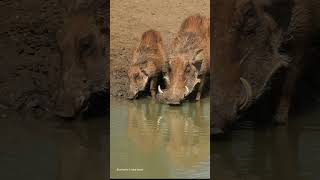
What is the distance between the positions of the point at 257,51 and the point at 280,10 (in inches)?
10.6

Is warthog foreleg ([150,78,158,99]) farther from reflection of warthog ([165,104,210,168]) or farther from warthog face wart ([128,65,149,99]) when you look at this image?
reflection of warthog ([165,104,210,168])

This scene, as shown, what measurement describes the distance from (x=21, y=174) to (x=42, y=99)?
4.20 ft

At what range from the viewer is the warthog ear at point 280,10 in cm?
354

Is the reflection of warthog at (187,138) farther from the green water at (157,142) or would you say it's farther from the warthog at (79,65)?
the warthog at (79,65)

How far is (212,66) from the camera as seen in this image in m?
3.40

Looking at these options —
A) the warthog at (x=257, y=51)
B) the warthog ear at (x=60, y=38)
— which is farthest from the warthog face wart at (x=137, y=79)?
the warthog at (x=257, y=51)

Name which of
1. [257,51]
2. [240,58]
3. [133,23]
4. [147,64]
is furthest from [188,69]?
[240,58]

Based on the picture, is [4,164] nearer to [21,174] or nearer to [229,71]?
[21,174]

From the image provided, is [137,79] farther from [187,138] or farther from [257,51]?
[187,138]

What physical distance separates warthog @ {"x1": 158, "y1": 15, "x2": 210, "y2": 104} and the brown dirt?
0.11m

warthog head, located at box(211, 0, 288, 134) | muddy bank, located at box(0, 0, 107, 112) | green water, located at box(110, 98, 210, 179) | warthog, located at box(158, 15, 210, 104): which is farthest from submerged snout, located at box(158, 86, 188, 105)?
muddy bank, located at box(0, 0, 107, 112)

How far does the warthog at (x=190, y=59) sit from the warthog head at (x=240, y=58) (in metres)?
0.61

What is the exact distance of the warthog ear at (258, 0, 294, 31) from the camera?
3541 mm

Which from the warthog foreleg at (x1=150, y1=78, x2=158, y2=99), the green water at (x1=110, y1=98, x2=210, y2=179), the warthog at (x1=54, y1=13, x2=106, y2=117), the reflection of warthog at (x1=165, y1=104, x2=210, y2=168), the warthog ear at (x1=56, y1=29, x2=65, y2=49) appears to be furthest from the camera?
the warthog foreleg at (x1=150, y1=78, x2=158, y2=99)
